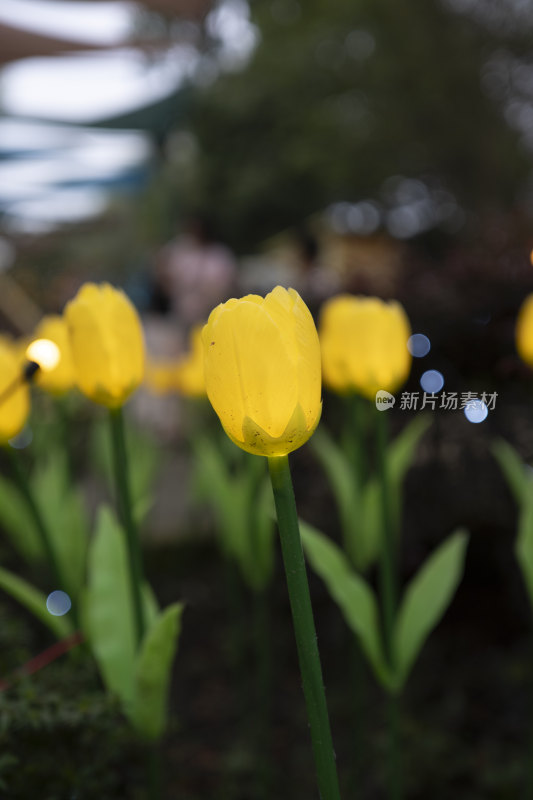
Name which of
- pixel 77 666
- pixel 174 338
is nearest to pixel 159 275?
pixel 174 338

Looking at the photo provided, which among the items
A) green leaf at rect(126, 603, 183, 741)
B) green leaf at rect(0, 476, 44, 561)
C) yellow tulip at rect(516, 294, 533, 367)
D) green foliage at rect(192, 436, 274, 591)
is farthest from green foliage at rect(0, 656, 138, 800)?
green leaf at rect(0, 476, 44, 561)

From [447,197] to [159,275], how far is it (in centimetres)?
646

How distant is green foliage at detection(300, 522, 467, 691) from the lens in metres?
0.94

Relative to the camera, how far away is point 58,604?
1077 millimetres

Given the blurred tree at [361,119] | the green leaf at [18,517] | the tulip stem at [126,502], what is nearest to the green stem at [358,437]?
the tulip stem at [126,502]

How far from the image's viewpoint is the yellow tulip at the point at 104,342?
2.53 ft

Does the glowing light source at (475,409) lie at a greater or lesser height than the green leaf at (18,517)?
greater

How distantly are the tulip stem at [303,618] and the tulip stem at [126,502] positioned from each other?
12.7 inches

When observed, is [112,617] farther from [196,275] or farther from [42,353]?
[196,275]

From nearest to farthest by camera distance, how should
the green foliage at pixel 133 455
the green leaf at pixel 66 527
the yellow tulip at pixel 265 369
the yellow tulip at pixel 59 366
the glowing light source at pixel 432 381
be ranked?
the yellow tulip at pixel 265 369 < the yellow tulip at pixel 59 366 < the green leaf at pixel 66 527 < the glowing light source at pixel 432 381 < the green foliage at pixel 133 455

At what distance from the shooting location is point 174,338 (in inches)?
181

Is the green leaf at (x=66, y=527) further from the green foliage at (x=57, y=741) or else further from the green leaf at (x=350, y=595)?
the green leaf at (x=350, y=595)

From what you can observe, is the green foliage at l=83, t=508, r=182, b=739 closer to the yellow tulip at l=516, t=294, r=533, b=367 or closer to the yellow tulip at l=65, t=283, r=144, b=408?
the yellow tulip at l=65, t=283, r=144, b=408

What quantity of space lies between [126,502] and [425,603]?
1.48 ft
